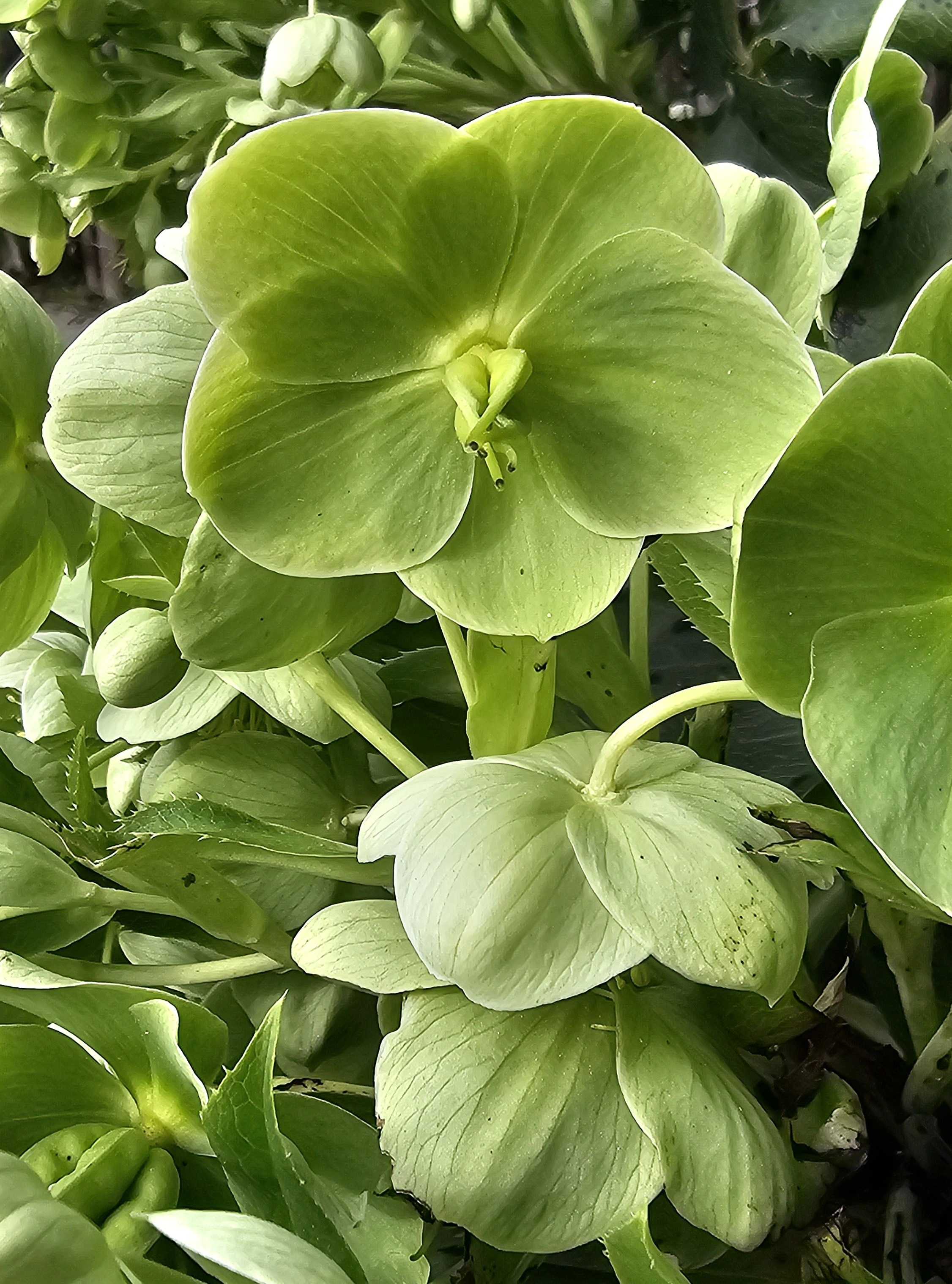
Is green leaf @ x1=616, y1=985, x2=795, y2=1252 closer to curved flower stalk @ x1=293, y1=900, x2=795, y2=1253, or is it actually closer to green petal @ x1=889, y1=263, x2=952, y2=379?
curved flower stalk @ x1=293, y1=900, x2=795, y2=1253

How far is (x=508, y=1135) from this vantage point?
0.19 m

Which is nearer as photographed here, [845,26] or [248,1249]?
[248,1249]

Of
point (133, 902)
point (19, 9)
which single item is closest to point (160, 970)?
point (133, 902)

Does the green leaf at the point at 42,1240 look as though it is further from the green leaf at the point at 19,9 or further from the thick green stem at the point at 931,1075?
the green leaf at the point at 19,9

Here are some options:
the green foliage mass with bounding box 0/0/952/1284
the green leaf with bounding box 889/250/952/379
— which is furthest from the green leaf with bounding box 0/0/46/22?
the green leaf with bounding box 889/250/952/379

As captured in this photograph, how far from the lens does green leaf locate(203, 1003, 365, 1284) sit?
18cm

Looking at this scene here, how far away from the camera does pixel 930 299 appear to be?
16cm

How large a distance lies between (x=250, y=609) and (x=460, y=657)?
0.04m

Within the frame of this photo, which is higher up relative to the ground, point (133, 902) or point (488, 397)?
point (488, 397)

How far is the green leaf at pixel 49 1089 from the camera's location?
22cm

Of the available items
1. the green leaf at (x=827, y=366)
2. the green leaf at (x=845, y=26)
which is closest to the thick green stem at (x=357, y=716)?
the green leaf at (x=827, y=366)

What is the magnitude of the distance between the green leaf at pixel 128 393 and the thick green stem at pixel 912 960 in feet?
0.51

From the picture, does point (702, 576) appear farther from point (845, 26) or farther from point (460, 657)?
point (845, 26)

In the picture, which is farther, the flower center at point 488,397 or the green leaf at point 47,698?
the green leaf at point 47,698
